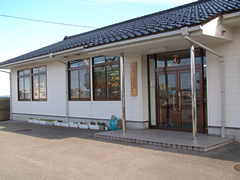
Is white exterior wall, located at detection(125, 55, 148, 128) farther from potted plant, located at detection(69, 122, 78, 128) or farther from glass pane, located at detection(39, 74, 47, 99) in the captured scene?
glass pane, located at detection(39, 74, 47, 99)

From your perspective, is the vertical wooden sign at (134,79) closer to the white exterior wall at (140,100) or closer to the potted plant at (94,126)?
the white exterior wall at (140,100)

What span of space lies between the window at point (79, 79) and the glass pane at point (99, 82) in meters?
0.48

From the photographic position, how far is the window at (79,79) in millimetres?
11922

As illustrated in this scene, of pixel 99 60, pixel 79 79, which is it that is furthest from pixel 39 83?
pixel 99 60

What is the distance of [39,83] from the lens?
14.7 metres

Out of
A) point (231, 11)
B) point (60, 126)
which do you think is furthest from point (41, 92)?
point (231, 11)

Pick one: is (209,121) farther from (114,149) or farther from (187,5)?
(187,5)

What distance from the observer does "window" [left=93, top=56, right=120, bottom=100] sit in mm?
10664

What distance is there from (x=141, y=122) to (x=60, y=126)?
468 cm

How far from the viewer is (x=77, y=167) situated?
5.43 m

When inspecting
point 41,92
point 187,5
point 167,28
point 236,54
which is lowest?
point 41,92

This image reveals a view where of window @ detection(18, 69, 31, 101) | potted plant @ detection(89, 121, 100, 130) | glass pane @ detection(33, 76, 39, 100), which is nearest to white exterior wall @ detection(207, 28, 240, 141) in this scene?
potted plant @ detection(89, 121, 100, 130)

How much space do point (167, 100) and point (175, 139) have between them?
2164 millimetres

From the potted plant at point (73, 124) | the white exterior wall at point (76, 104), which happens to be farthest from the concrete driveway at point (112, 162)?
the potted plant at point (73, 124)
